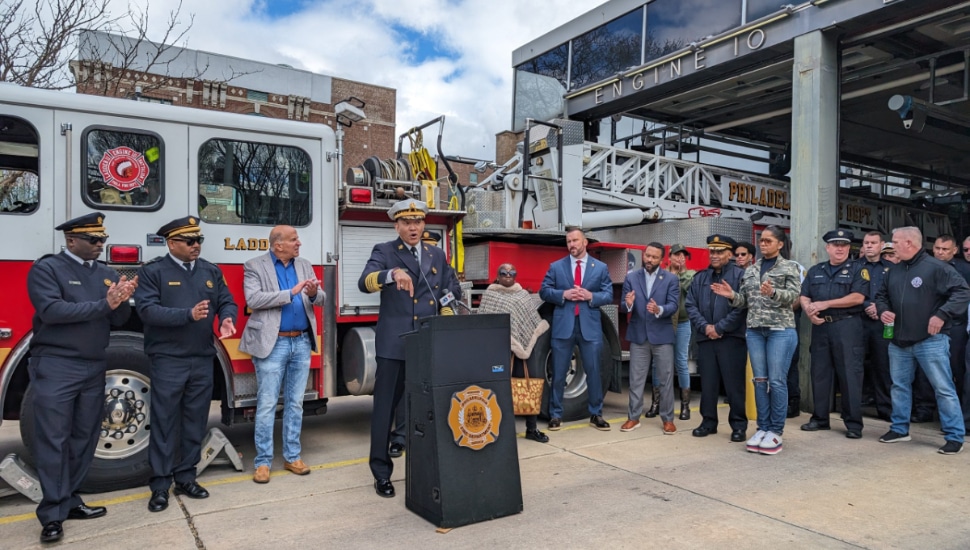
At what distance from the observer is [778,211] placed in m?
12.0

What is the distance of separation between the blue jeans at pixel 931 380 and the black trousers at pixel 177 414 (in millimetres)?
5914

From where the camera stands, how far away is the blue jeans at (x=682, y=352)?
7352mm

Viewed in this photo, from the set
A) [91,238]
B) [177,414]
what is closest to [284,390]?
[177,414]

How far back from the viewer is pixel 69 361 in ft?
13.1

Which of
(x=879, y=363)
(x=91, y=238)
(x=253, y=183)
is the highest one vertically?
(x=253, y=183)

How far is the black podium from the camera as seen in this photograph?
3.98m

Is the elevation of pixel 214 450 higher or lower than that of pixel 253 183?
lower

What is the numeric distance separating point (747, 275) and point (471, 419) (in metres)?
3.40

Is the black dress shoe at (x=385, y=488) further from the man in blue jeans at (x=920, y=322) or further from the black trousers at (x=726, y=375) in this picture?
the man in blue jeans at (x=920, y=322)

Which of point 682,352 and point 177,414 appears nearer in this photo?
point 177,414

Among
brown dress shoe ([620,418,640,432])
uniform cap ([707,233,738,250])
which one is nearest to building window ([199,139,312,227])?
brown dress shoe ([620,418,640,432])

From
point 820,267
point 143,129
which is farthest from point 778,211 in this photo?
point 143,129

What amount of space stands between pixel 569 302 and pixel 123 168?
3877 millimetres

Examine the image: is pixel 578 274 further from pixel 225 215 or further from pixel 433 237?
pixel 225 215
